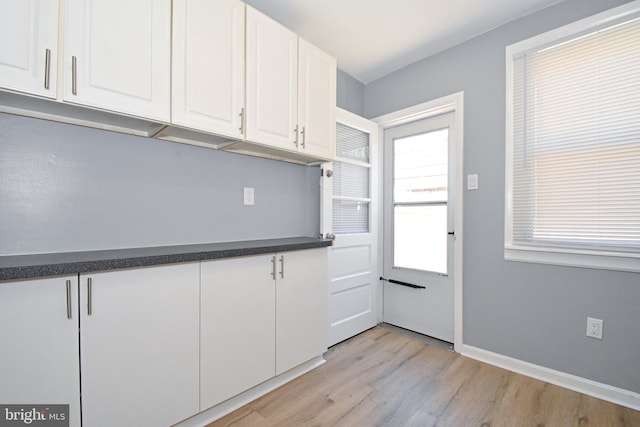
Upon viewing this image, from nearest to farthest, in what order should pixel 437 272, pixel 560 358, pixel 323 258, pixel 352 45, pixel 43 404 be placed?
pixel 43 404, pixel 560 358, pixel 323 258, pixel 352 45, pixel 437 272

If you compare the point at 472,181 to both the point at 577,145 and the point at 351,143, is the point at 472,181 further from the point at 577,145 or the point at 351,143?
the point at 351,143

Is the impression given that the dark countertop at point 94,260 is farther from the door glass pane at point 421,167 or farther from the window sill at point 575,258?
the window sill at point 575,258

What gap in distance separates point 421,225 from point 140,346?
7.87 feet

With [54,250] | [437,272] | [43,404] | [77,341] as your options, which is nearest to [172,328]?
[77,341]

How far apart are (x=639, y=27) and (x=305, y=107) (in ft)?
6.86

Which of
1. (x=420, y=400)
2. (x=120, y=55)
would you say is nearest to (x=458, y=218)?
(x=420, y=400)

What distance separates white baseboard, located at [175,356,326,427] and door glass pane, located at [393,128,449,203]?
176 centimetres

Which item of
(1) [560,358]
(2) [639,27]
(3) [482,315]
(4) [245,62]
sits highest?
(2) [639,27]

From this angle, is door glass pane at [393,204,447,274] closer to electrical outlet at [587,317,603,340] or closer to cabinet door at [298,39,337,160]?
electrical outlet at [587,317,603,340]

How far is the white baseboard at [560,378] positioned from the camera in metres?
1.68

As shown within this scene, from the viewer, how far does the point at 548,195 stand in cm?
199

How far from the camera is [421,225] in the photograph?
9.02 feet

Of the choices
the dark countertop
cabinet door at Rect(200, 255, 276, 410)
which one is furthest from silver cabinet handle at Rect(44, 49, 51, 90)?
cabinet door at Rect(200, 255, 276, 410)

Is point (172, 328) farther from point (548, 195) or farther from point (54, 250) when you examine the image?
point (548, 195)
